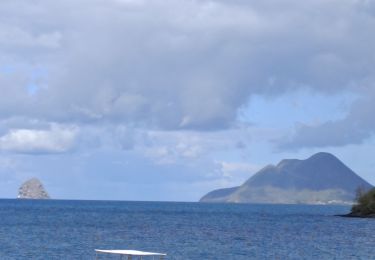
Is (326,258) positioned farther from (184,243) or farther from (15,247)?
(15,247)

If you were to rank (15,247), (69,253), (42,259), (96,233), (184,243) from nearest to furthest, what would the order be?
(42,259) → (69,253) → (15,247) → (184,243) → (96,233)

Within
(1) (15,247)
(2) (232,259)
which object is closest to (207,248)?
(2) (232,259)

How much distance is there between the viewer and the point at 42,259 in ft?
294

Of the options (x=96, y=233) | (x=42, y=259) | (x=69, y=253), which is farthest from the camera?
(x=96, y=233)

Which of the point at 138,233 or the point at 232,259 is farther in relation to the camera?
the point at 138,233

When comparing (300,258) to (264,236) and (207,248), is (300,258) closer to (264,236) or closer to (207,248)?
(207,248)

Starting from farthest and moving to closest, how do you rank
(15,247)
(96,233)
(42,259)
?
(96,233), (15,247), (42,259)

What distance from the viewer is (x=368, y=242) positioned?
419ft

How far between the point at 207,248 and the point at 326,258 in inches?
614

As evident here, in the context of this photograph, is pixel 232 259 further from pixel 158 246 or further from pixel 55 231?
pixel 55 231

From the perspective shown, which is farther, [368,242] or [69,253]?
[368,242]

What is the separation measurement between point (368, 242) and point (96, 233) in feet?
139

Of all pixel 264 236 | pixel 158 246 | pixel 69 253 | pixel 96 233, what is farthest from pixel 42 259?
pixel 264 236

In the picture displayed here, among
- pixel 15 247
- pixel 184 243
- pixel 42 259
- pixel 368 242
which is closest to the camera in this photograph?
pixel 42 259
